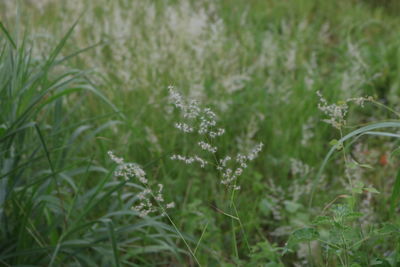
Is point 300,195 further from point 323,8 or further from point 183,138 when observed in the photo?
point 323,8

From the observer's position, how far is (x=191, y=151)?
2.53m

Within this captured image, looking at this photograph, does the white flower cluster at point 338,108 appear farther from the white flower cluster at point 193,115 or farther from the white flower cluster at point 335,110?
the white flower cluster at point 193,115

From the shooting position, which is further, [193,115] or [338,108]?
[338,108]

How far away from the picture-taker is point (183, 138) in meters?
2.65

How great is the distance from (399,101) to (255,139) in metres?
1.07

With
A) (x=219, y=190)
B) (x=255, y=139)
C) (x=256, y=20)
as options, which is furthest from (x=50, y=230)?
(x=256, y=20)

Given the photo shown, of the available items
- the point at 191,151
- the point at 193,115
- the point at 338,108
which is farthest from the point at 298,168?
the point at 193,115

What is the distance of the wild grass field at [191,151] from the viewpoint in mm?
1552

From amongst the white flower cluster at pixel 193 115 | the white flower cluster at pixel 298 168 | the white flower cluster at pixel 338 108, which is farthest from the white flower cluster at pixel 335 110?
the white flower cluster at pixel 298 168

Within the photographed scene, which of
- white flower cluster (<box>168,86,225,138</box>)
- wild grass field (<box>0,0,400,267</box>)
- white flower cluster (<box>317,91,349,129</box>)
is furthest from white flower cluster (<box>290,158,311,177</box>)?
white flower cluster (<box>168,86,225,138</box>)

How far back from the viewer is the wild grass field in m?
1.55

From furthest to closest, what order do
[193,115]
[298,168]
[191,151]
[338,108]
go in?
[191,151] < [298,168] < [338,108] < [193,115]

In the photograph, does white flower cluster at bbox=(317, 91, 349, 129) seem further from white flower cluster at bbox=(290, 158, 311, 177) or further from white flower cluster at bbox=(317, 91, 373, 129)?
white flower cluster at bbox=(290, 158, 311, 177)

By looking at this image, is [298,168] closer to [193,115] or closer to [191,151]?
[191,151]
